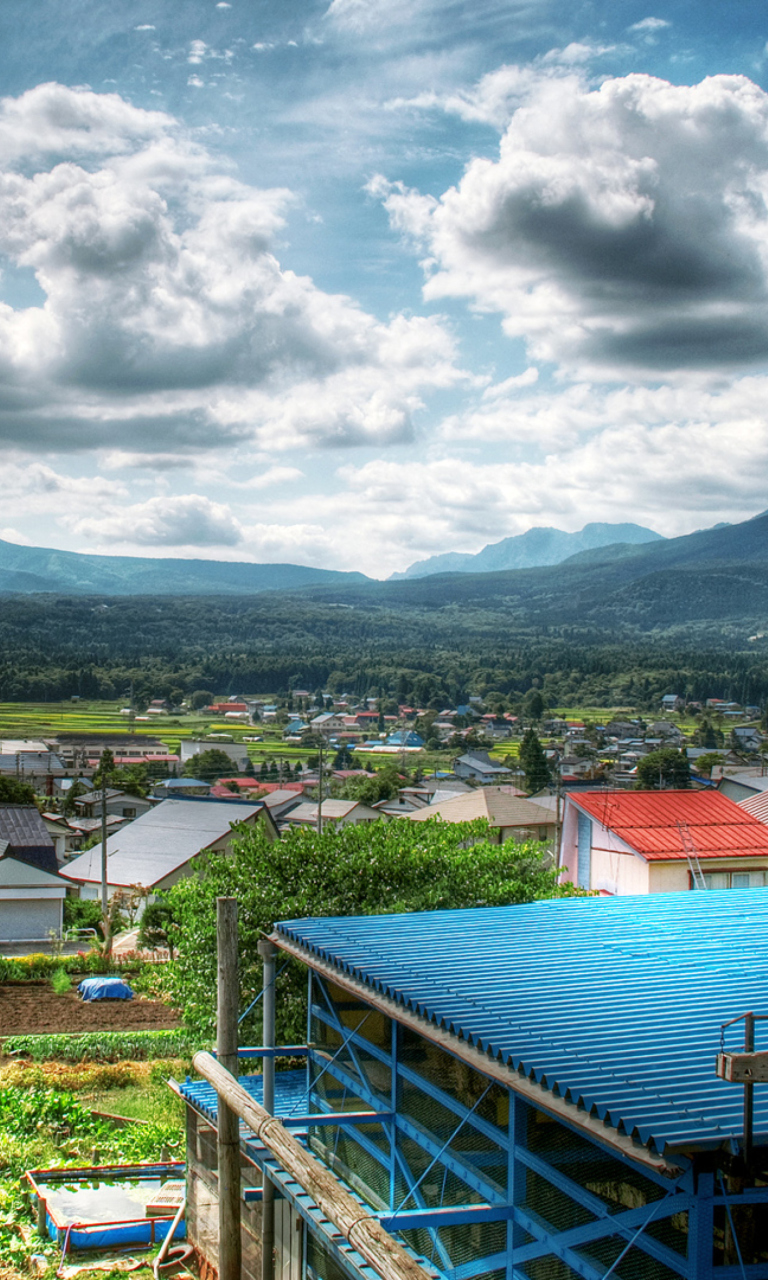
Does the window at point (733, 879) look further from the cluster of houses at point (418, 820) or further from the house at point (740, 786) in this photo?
the house at point (740, 786)

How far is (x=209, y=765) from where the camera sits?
8444 cm

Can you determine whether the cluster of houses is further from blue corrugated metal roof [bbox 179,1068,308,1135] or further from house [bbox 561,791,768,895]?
blue corrugated metal roof [bbox 179,1068,308,1135]

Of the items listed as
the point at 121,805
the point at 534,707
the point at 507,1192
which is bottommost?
the point at 121,805

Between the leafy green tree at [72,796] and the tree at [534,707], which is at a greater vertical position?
the tree at [534,707]

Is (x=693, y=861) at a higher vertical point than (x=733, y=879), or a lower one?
higher

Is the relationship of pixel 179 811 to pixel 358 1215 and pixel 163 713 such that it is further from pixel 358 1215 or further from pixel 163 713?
pixel 163 713

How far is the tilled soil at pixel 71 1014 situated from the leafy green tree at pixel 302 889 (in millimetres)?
10163

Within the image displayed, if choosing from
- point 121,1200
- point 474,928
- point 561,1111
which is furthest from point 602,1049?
point 121,1200

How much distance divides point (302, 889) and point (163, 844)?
31.5m

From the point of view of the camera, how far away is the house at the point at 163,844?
43.6 meters

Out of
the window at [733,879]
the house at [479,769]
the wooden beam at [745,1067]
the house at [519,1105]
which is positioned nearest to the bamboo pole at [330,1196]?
the house at [519,1105]

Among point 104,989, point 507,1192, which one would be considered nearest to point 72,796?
point 104,989

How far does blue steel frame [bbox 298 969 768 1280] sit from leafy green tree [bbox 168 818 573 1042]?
5.21 meters

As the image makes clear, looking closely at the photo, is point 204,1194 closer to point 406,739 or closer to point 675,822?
point 675,822
